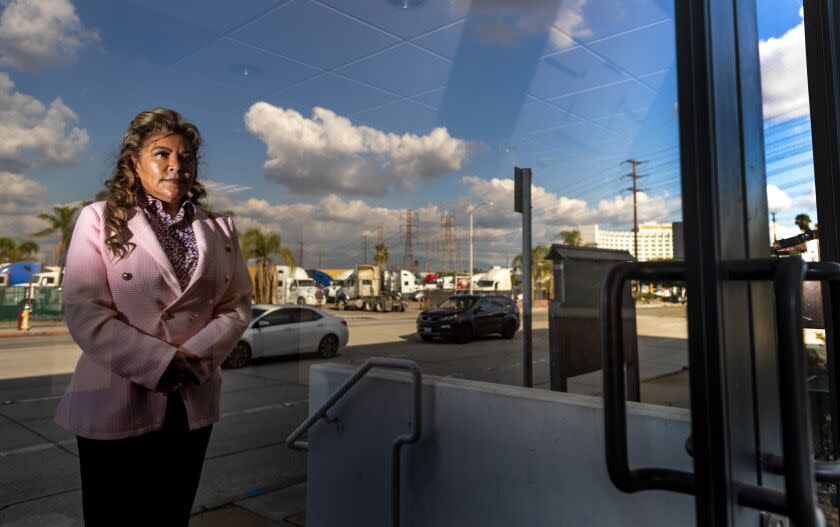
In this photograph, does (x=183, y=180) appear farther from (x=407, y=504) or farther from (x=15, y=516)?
(x=15, y=516)

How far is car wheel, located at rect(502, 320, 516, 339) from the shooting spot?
8.35 metres

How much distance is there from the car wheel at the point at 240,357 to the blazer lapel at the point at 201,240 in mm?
8312

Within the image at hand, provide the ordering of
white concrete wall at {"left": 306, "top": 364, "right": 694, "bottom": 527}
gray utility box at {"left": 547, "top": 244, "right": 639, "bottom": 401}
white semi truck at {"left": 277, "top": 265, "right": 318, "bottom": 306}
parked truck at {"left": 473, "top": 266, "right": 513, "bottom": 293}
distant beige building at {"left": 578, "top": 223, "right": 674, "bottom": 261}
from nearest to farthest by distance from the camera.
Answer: distant beige building at {"left": 578, "top": 223, "right": 674, "bottom": 261} → white concrete wall at {"left": 306, "top": 364, "right": 694, "bottom": 527} → gray utility box at {"left": 547, "top": 244, "right": 639, "bottom": 401} → parked truck at {"left": 473, "top": 266, "right": 513, "bottom": 293} → white semi truck at {"left": 277, "top": 265, "right": 318, "bottom": 306}

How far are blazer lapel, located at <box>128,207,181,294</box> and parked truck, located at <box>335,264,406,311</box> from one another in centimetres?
1858

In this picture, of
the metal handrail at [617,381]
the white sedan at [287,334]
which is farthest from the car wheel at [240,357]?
the metal handrail at [617,381]

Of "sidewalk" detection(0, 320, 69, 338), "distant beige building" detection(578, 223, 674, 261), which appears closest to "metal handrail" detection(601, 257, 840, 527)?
"distant beige building" detection(578, 223, 674, 261)

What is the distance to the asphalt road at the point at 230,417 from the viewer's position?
281cm

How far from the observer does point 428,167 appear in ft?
10.0

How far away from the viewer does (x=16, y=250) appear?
190cm

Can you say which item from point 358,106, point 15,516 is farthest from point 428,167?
point 15,516

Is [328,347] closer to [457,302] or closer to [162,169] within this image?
[457,302]

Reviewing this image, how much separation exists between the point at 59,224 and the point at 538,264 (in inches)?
94.8

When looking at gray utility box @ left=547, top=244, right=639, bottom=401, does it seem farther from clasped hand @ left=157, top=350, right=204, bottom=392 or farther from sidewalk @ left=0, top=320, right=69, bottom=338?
sidewalk @ left=0, top=320, right=69, bottom=338

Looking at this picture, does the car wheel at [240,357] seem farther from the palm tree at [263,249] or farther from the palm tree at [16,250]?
the palm tree at [16,250]
